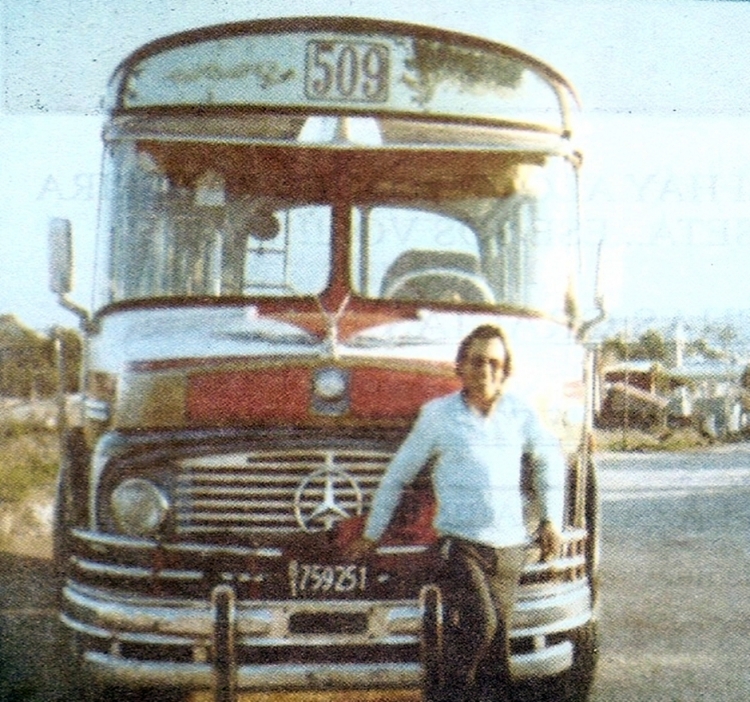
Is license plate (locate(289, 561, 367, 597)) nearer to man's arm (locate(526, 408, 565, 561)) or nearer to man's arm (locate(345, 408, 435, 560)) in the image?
man's arm (locate(345, 408, 435, 560))

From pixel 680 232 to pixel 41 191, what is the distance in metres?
1.83

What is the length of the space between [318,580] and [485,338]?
2.38ft

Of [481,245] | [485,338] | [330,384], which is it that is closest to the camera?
[330,384]

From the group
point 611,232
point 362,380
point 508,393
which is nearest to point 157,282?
point 362,380

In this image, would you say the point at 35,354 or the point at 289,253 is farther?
the point at 35,354

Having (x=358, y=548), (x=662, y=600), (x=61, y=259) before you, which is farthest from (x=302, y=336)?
(x=662, y=600)

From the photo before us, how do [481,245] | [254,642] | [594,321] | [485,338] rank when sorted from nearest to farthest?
[254,642]
[485,338]
[481,245]
[594,321]

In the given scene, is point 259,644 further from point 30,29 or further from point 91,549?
point 30,29

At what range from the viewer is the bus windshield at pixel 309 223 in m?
2.39

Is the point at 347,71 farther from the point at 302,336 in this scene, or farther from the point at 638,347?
the point at 638,347

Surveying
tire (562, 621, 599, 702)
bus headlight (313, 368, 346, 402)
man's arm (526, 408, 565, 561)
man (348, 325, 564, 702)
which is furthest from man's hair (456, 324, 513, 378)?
tire (562, 621, 599, 702)

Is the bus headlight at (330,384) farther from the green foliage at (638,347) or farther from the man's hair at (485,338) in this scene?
the green foliage at (638,347)

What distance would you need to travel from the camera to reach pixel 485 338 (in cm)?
238

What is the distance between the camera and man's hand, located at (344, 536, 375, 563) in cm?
218
